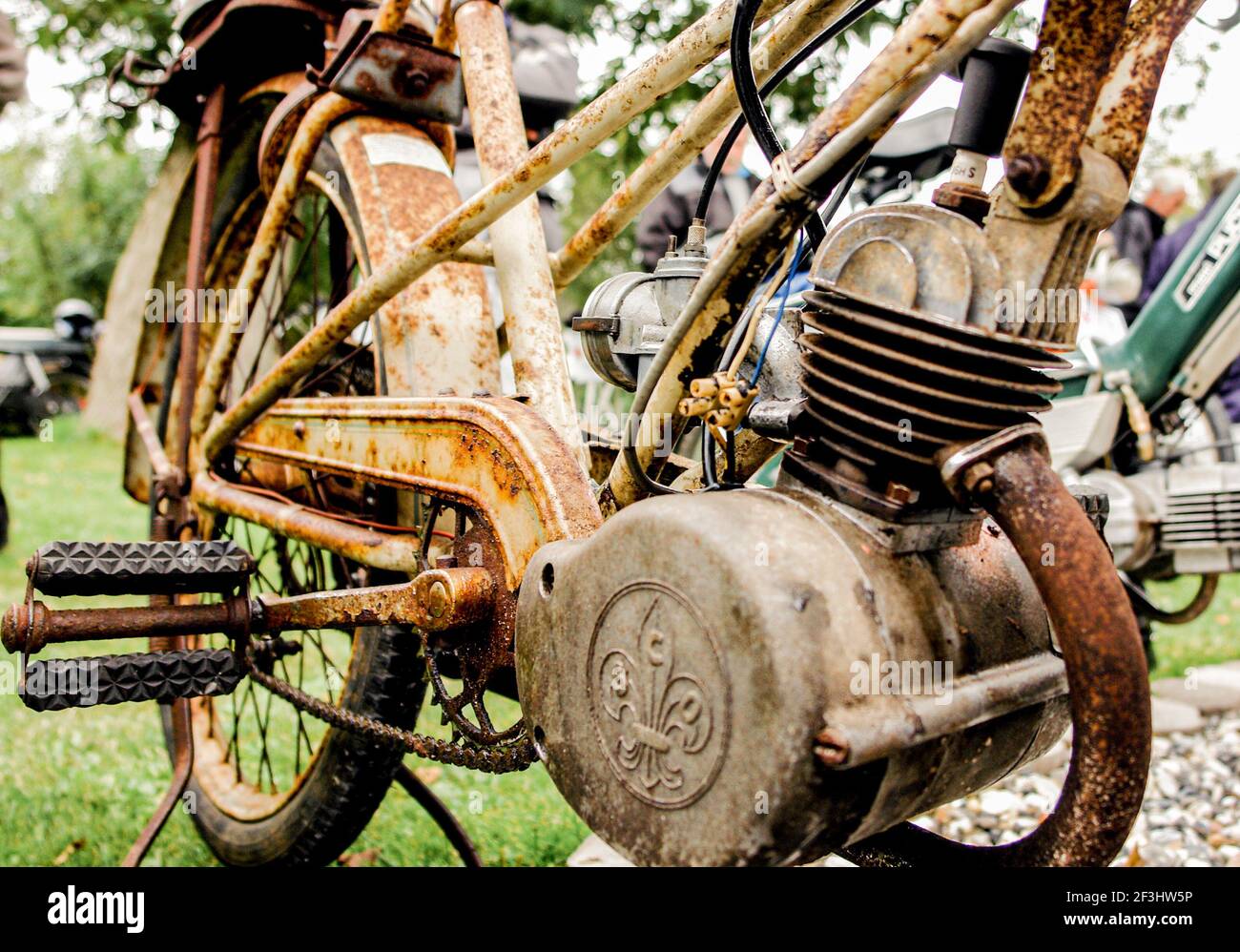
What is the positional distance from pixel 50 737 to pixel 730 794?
2763mm

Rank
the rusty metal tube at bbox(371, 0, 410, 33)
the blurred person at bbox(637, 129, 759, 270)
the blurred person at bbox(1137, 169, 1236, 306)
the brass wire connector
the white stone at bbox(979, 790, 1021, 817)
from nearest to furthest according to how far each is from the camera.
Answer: the brass wire connector
the rusty metal tube at bbox(371, 0, 410, 33)
the white stone at bbox(979, 790, 1021, 817)
the blurred person at bbox(637, 129, 759, 270)
the blurred person at bbox(1137, 169, 1236, 306)

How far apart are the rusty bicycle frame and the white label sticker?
0.09 m

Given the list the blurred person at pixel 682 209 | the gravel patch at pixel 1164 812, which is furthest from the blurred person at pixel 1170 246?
the gravel patch at pixel 1164 812

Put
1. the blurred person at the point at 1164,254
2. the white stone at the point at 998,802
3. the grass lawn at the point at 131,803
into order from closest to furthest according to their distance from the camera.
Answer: the grass lawn at the point at 131,803
the white stone at the point at 998,802
the blurred person at the point at 1164,254

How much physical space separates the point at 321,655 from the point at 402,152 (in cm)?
108

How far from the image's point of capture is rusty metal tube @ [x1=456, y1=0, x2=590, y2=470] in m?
1.56

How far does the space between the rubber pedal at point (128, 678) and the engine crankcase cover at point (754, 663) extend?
2.72ft

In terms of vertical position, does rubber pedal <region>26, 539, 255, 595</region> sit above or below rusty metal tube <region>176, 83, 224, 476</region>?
below

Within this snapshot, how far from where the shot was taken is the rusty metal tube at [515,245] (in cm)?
156

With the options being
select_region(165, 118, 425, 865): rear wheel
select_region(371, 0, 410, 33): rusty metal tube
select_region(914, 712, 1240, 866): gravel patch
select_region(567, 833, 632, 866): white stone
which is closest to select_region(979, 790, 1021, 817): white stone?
select_region(914, 712, 1240, 866): gravel patch

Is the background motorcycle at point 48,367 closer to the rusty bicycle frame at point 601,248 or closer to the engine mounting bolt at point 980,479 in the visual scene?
the rusty bicycle frame at point 601,248

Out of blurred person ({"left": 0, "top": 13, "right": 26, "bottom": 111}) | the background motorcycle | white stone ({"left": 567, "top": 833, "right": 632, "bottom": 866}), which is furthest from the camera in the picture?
the background motorcycle

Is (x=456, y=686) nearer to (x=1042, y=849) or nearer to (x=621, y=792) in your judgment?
(x=621, y=792)

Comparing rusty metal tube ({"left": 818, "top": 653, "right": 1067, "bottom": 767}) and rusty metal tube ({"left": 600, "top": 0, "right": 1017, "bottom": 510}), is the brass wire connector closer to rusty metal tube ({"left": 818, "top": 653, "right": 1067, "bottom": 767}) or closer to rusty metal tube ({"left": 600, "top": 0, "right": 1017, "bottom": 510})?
rusty metal tube ({"left": 600, "top": 0, "right": 1017, "bottom": 510})
